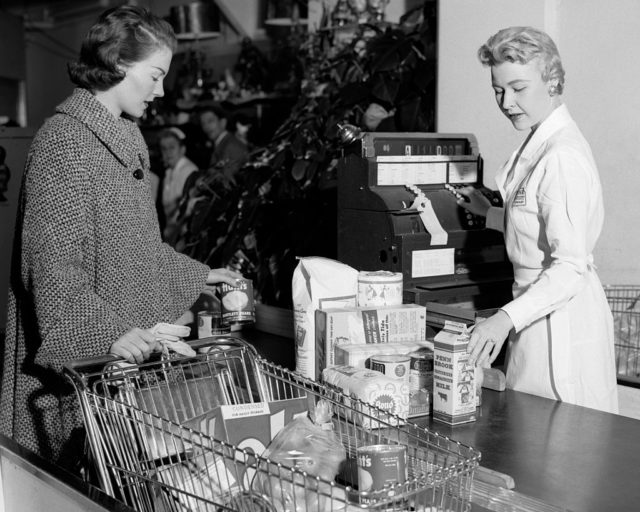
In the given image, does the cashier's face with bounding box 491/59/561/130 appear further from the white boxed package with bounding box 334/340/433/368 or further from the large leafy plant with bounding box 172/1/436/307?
the large leafy plant with bounding box 172/1/436/307

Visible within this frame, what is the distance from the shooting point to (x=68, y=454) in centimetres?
200

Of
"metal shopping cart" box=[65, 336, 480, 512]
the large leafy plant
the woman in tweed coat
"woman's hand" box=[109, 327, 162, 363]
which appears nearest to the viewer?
"metal shopping cart" box=[65, 336, 480, 512]

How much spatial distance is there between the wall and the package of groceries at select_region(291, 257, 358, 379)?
5.08 feet

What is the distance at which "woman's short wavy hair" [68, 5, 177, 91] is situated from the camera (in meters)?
2.01

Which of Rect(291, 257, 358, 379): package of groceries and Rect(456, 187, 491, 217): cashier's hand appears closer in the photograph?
Rect(291, 257, 358, 379): package of groceries

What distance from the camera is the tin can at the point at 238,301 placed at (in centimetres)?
254

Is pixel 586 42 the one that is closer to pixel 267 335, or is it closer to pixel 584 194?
pixel 584 194

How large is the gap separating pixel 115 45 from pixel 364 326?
3.06ft

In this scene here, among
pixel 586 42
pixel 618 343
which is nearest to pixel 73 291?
pixel 618 343

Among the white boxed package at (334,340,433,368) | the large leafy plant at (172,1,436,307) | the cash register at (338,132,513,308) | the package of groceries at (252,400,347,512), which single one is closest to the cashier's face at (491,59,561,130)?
the cash register at (338,132,513,308)

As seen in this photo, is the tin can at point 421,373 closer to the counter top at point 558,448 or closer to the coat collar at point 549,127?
the counter top at point 558,448

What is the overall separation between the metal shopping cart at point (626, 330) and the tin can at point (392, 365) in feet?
4.41

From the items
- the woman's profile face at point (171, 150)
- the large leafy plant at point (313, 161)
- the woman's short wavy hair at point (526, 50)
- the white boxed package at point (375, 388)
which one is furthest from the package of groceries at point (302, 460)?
the woman's profile face at point (171, 150)

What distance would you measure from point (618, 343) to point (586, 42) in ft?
4.27
